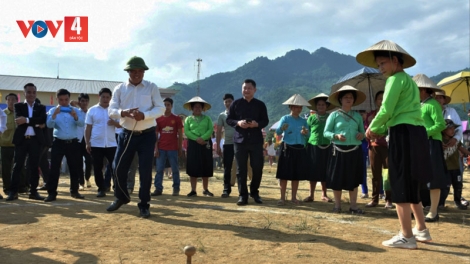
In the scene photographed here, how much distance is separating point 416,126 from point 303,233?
1709 mm

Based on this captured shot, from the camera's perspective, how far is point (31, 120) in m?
7.79

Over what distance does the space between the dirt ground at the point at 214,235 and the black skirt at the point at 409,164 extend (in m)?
0.57

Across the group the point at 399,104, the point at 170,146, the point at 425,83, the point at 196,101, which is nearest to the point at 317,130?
the point at 425,83

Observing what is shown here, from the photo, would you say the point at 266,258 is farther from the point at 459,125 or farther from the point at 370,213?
the point at 459,125

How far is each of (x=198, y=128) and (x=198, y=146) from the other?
38 centimetres

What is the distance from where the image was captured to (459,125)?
6.68 metres

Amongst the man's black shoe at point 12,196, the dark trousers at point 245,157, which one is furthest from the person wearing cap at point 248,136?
the man's black shoe at point 12,196

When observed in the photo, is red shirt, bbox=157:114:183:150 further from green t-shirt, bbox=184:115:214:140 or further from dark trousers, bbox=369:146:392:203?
dark trousers, bbox=369:146:392:203

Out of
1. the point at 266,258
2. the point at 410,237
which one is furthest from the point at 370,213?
the point at 266,258

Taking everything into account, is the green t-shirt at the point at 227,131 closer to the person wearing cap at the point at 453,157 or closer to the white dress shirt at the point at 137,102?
the white dress shirt at the point at 137,102

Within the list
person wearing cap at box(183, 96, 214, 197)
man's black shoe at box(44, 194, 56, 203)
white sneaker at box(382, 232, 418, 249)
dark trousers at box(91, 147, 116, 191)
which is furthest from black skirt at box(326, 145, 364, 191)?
man's black shoe at box(44, 194, 56, 203)

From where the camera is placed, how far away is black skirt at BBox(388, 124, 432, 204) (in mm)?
4363

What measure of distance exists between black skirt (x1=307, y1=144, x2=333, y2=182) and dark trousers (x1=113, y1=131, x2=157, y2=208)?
10.2 feet

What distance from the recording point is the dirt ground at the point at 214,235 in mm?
3879
